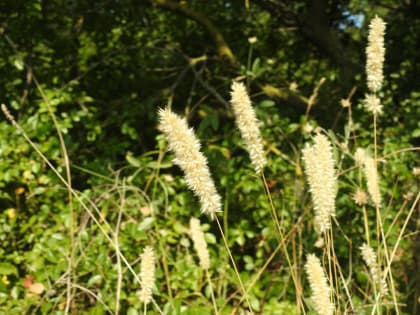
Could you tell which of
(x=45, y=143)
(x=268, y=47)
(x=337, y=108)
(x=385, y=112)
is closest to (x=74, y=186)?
(x=45, y=143)

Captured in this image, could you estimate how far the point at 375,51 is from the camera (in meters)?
1.30

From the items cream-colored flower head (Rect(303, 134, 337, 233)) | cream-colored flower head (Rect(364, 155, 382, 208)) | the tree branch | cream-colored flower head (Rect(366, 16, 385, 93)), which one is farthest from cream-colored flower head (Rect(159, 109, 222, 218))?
the tree branch

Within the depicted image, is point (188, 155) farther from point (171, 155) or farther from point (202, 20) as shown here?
point (202, 20)

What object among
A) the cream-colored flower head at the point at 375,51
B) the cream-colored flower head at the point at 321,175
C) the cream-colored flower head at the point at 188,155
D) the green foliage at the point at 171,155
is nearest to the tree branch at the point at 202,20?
the green foliage at the point at 171,155

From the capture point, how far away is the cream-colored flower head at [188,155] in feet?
3.18

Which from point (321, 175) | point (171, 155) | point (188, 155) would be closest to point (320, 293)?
point (321, 175)

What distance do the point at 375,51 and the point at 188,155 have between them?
0.59 meters

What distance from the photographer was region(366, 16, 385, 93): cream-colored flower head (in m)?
1.28

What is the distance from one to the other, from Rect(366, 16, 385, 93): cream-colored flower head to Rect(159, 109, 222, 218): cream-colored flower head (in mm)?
552

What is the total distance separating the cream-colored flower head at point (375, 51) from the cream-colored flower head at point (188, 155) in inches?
21.7

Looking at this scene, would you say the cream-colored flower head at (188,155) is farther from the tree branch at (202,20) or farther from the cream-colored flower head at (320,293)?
the tree branch at (202,20)

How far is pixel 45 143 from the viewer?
2.71m

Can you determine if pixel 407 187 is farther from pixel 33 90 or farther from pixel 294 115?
pixel 33 90

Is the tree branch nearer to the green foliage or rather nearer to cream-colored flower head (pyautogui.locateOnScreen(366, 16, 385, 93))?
the green foliage
